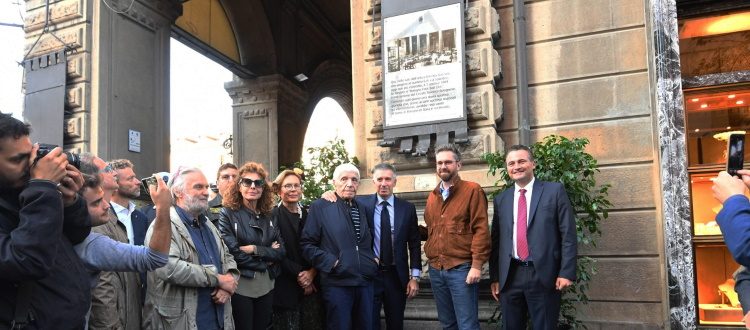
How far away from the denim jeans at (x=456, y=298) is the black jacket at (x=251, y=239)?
1324 millimetres

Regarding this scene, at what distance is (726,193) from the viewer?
96.8 inches

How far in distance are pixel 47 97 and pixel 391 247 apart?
568cm

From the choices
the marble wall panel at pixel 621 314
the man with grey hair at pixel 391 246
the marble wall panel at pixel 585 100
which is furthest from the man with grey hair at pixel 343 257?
the marble wall panel at pixel 621 314

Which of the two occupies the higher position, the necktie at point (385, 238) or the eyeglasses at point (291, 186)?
the eyeglasses at point (291, 186)

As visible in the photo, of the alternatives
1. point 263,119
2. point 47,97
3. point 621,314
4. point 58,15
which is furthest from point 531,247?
point 263,119

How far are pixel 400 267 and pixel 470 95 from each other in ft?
6.42

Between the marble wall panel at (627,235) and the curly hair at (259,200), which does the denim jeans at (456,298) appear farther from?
the marble wall panel at (627,235)

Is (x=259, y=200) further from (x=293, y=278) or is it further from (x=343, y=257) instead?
(x=343, y=257)

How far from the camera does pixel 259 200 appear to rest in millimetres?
5105

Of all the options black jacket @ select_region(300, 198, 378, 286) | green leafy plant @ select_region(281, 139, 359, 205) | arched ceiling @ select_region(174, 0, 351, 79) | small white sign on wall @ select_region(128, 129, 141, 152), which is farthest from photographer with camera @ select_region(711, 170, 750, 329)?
arched ceiling @ select_region(174, 0, 351, 79)

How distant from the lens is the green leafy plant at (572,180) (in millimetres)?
5164

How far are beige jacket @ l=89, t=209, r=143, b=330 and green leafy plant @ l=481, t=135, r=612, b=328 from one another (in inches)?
120

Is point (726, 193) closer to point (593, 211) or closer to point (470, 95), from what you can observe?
point (593, 211)

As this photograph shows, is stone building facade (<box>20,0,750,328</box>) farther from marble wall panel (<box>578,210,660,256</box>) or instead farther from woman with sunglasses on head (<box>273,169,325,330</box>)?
woman with sunglasses on head (<box>273,169,325,330</box>)
